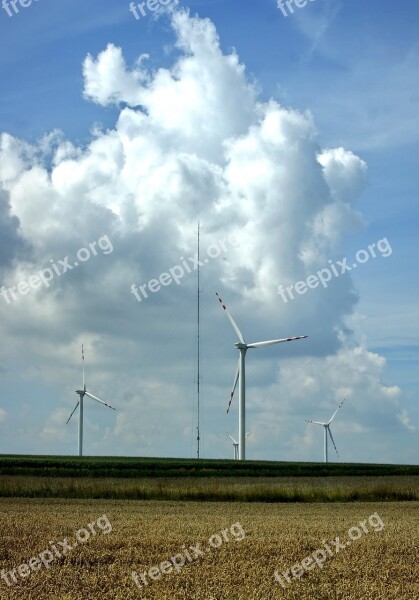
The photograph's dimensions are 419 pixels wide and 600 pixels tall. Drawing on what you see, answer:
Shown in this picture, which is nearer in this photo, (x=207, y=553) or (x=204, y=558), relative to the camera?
(x=204, y=558)

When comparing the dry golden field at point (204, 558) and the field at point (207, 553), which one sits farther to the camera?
the field at point (207, 553)

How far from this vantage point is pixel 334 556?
23422 mm

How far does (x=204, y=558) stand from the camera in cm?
2259

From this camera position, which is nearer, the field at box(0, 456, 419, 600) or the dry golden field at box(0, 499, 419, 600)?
the dry golden field at box(0, 499, 419, 600)

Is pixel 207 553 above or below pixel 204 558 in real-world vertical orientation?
above

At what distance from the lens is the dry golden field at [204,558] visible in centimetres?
1911

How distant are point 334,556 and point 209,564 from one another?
3.84m

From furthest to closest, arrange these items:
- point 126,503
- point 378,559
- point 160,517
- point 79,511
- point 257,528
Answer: point 126,503 < point 79,511 < point 160,517 < point 257,528 < point 378,559

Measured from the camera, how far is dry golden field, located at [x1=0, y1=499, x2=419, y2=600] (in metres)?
19.1

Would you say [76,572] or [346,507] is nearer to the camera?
[76,572]

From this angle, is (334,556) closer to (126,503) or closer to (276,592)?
(276,592)

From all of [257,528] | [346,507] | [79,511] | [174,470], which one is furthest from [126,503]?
[174,470]

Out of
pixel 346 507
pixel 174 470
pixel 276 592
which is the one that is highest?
pixel 174 470

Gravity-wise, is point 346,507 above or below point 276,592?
above
